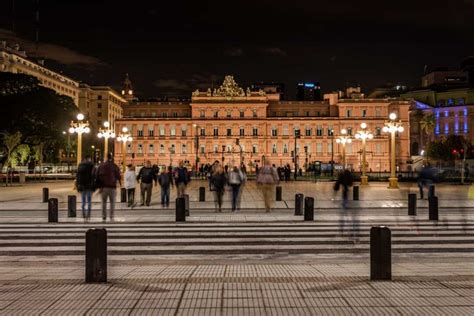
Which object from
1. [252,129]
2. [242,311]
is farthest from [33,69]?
[242,311]

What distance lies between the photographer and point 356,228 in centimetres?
1549

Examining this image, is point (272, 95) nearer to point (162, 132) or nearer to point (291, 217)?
point (162, 132)

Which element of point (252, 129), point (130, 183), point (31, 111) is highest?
point (252, 129)

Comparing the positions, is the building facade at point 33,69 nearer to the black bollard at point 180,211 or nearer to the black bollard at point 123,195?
the black bollard at point 123,195

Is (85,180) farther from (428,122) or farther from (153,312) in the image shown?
(428,122)

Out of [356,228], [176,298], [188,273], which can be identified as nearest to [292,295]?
[176,298]

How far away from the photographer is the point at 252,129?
130 metres

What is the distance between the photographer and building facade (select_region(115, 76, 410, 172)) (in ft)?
416

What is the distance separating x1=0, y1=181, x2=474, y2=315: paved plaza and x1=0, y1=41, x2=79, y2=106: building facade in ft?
307

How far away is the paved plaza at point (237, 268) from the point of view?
7.62 metres

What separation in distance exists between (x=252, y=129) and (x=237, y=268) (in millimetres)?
119363

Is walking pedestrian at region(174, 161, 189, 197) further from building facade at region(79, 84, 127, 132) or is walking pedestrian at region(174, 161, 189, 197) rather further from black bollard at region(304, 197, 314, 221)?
building facade at region(79, 84, 127, 132)

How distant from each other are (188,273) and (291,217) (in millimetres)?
10238

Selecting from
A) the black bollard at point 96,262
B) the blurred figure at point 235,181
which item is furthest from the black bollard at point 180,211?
the black bollard at point 96,262
